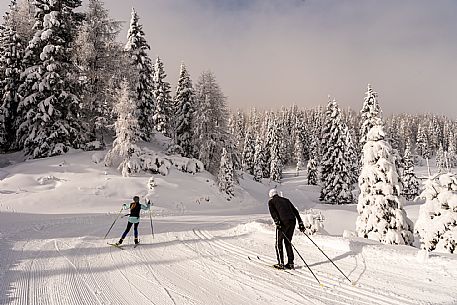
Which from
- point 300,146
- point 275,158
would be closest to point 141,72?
point 275,158

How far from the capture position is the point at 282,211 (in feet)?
26.1

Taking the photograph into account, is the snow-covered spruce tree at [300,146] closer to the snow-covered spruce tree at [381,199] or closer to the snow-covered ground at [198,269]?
the snow-covered spruce tree at [381,199]

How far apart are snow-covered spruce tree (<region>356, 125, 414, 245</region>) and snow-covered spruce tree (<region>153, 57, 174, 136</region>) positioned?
36.4 metres

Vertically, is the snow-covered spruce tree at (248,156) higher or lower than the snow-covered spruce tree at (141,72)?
lower

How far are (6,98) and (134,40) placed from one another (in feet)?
47.4

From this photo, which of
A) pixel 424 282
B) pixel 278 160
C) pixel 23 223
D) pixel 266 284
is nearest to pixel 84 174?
pixel 23 223

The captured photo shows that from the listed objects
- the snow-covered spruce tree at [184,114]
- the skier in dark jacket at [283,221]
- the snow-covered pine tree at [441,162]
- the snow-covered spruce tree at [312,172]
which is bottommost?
the snow-covered spruce tree at [312,172]

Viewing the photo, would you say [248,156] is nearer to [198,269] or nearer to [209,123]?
[209,123]

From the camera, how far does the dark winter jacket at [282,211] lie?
25.8ft

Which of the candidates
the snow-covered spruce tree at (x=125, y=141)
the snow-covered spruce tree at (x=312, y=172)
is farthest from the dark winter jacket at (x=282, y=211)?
the snow-covered spruce tree at (x=312, y=172)

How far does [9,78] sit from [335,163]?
130 ft

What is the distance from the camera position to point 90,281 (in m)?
6.91

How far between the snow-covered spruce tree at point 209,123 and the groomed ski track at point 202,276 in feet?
92.2

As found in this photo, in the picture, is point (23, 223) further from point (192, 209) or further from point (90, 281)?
point (192, 209)
